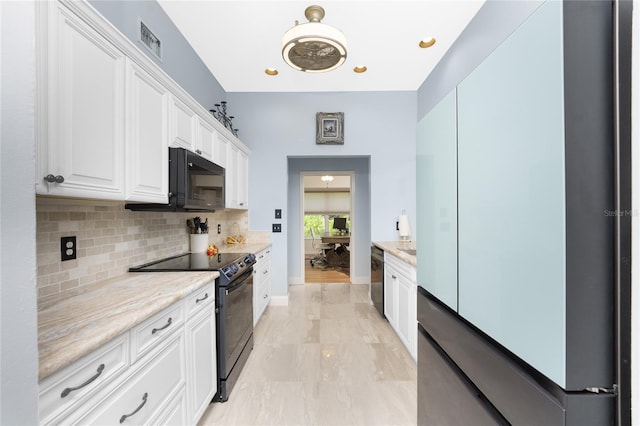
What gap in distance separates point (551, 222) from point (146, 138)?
6.12 ft

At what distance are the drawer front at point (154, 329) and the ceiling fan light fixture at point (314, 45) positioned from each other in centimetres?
195

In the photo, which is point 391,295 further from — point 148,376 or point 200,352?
point 148,376

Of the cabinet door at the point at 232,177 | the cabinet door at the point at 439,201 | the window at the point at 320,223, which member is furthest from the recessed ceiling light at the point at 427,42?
the window at the point at 320,223

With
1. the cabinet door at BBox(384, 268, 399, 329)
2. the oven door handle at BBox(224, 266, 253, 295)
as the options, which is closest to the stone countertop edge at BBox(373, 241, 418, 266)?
the cabinet door at BBox(384, 268, 399, 329)

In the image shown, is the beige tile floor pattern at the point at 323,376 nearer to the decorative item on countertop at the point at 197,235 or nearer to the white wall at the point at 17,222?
the decorative item on countertop at the point at 197,235

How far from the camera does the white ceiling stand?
2176 millimetres

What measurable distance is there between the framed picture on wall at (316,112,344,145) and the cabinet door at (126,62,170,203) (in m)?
2.15

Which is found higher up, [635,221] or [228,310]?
[635,221]

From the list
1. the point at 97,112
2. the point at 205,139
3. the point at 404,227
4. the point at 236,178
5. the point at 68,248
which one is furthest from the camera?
the point at 404,227

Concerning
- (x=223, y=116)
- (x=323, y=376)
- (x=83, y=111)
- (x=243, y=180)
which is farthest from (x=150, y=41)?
(x=323, y=376)

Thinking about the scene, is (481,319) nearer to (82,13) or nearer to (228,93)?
(82,13)

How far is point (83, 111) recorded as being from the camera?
45.3 inches

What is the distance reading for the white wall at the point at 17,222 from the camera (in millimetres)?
477

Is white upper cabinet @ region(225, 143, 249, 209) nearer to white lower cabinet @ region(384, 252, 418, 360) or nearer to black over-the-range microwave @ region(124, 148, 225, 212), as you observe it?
black over-the-range microwave @ region(124, 148, 225, 212)
